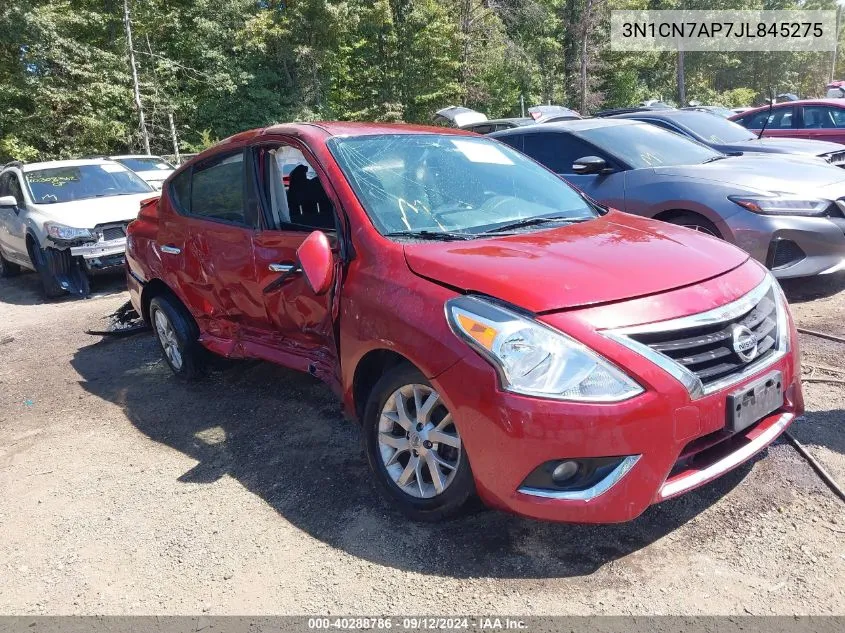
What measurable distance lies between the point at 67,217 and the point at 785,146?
29.6ft

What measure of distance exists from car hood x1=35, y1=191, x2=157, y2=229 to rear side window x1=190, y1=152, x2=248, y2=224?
13.0ft

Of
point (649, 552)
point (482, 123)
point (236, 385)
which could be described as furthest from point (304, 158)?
point (482, 123)

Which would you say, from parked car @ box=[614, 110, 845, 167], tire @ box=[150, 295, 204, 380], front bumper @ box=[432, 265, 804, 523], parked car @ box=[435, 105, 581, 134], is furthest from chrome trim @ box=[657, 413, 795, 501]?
parked car @ box=[435, 105, 581, 134]

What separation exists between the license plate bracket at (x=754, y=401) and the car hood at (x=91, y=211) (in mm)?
7352

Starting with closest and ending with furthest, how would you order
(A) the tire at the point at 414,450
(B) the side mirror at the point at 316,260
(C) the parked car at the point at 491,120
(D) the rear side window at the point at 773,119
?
(A) the tire at the point at 414,450 < (B) the side mirror at the point at 316,260 < (D) the rear side window at the point at 773,119 < (C) the parked car at the point at 491,120

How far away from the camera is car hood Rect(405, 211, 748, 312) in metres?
2.53

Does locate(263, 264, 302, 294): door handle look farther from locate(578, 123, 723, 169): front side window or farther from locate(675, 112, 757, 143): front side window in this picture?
locate(675, 112, 757, 143): front side window

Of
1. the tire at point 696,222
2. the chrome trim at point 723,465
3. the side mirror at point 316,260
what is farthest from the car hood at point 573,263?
the tire at point 696,222

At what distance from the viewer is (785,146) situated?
826 cm

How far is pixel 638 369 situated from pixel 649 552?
0.83 metres

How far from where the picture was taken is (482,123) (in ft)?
42.9

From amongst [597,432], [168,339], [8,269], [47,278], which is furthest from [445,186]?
[8,269]

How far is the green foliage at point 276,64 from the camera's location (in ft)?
66.8

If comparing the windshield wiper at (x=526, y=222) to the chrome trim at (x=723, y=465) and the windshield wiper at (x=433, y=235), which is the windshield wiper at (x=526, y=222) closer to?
the windshield wiper at (x=433, y=235)
